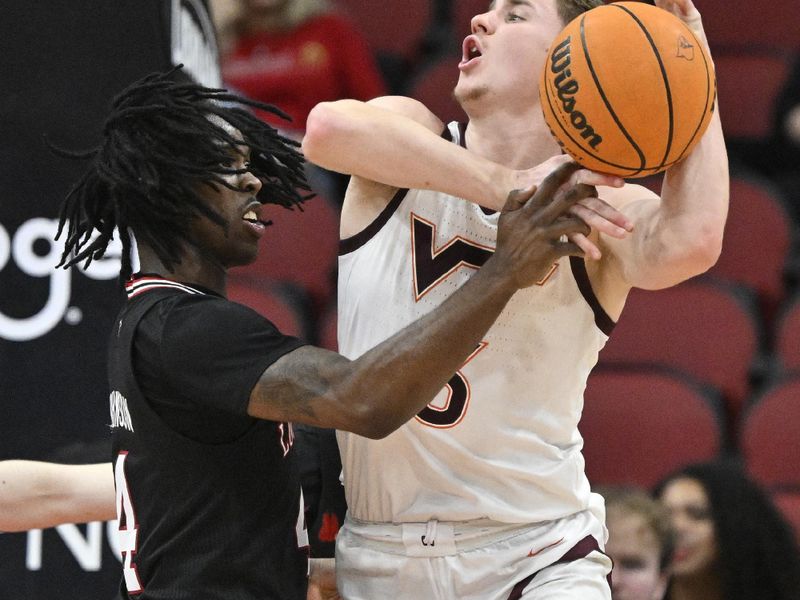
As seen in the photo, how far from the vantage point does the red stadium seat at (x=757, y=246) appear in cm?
655

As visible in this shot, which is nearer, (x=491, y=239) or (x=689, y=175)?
(x=689, y=175)

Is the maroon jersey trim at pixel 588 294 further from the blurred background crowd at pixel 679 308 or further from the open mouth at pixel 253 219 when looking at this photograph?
the blurred background crowd at pixel 679 308

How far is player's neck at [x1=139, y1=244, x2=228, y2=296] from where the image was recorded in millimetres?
3088

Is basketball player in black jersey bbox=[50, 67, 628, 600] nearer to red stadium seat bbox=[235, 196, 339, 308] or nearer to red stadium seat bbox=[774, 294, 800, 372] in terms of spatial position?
red stadium seat bbox=[235, 196, 339, 308]

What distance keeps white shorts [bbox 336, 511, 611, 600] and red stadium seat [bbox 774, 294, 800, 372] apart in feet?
10.1

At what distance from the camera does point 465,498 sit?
321 cm

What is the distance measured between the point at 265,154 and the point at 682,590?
2.39 meters

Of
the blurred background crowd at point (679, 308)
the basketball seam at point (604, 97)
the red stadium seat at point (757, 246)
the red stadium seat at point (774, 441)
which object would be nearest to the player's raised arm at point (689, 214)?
the basketball seam at point (604, 97)

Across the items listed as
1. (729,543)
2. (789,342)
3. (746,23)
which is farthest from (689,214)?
(746,23)

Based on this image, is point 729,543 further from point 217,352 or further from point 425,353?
point 217,352

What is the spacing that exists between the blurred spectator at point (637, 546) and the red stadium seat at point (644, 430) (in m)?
1.02

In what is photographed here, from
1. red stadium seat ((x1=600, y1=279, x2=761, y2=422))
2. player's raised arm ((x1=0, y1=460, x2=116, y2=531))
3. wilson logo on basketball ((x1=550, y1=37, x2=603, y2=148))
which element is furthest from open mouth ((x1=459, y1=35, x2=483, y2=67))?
red stadium seat ((x1=600, y1=279, x2=761, y2=422))

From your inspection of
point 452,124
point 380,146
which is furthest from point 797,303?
point 380,146

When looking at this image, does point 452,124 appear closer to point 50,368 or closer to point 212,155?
point 212,155
